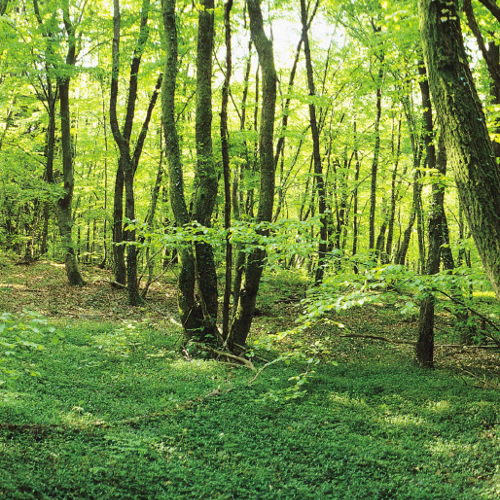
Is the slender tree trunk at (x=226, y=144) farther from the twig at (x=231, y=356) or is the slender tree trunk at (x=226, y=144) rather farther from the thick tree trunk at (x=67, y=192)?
the thick tree trunk at (x=67, y=192)

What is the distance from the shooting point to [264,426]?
208 inches

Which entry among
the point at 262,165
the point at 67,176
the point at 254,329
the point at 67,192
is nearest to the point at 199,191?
the point at 262,165

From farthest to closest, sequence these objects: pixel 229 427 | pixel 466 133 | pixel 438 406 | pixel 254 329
A: 1. pixel 254 329
2. pixel 438 406
3. pixel 229 427
4. pixel 466 133

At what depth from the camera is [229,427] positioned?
5.12 metres

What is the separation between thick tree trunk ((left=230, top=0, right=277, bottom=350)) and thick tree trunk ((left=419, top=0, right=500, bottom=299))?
206 inches

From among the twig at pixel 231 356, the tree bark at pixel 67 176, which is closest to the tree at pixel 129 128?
the tree bark at pixel 67 176

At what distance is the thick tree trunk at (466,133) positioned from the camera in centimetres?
278

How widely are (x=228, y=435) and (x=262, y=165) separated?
5.38 meters

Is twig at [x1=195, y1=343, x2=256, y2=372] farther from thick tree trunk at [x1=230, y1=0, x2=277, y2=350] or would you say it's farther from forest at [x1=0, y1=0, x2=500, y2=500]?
thick tree trunk at [x1=230, y1=0, x2=277, y2=350]

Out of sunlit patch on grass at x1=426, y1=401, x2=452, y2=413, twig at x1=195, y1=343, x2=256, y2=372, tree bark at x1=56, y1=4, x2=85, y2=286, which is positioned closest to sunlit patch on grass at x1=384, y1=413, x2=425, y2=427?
sunlit patch on grass at x1=426, y1=401, x2=452, y2=413

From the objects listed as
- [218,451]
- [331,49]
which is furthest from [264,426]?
[331,49]

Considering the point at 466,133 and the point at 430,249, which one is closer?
the point at 466,133

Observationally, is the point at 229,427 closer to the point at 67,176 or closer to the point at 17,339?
the point at 17,339

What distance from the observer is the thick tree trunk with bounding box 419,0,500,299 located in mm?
2779
